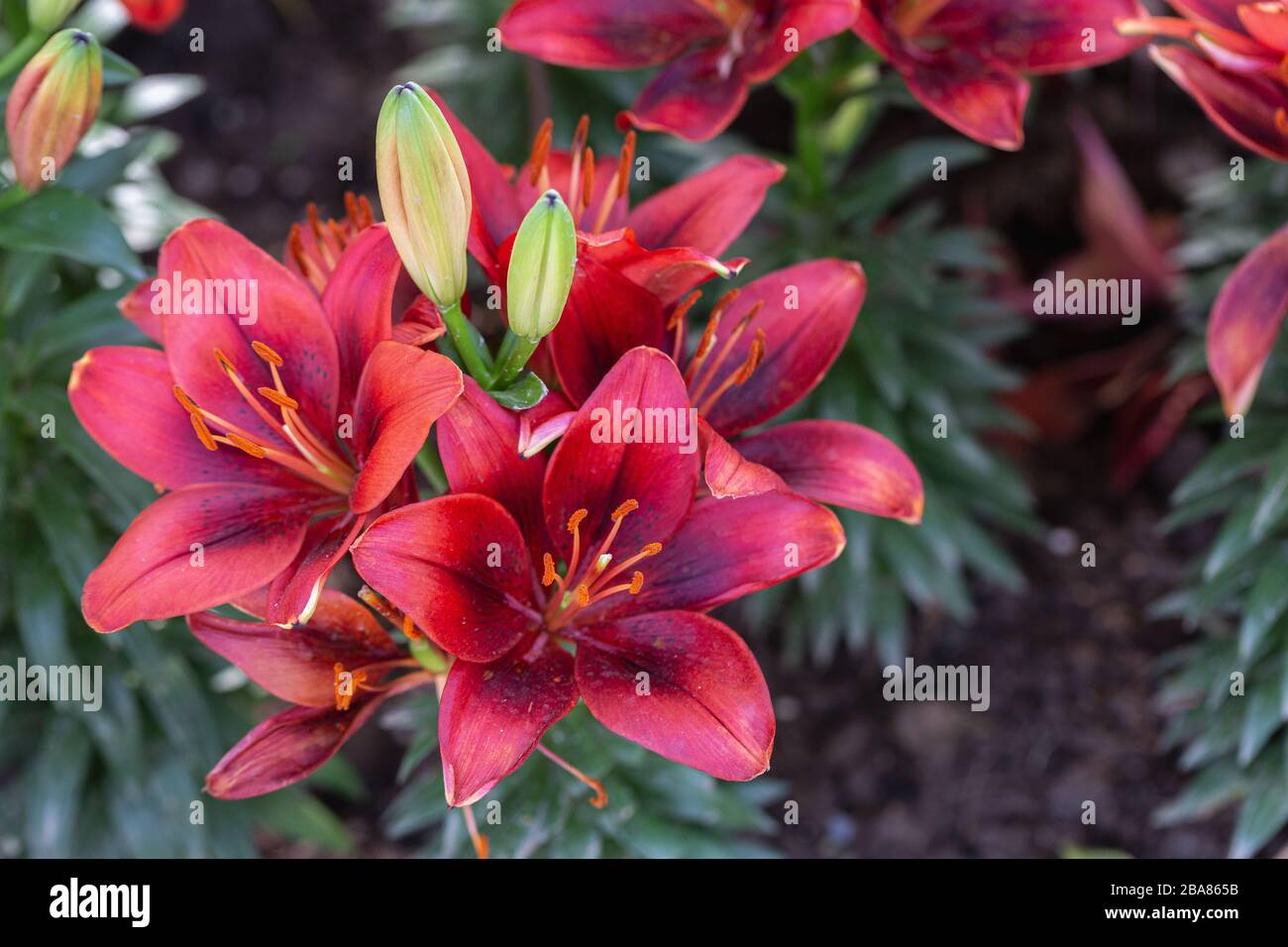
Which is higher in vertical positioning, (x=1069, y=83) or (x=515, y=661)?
(x=1069, y=83)

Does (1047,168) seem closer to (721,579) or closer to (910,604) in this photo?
(910,604)

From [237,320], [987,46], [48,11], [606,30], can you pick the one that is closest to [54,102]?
[48,11]

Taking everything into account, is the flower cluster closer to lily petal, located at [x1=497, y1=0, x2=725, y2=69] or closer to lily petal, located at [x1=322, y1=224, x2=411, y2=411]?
lily petal, located at [x1=322, y1=224, x2=411, y2=411]

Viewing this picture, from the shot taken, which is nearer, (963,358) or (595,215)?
(595,215)

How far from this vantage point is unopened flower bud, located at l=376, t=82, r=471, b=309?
864 millimetres

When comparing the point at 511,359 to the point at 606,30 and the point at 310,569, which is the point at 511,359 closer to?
the point at 310,569

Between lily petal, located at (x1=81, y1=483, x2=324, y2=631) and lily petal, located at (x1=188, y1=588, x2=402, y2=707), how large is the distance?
0.06m

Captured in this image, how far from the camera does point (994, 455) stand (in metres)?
1.91

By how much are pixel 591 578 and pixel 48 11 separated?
70 cm

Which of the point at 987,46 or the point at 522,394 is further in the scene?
the point at 987,46

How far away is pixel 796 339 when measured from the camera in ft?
3.62

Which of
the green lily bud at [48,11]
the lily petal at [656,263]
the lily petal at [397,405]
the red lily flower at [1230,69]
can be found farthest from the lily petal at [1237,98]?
the green lily bud at [48,11]
